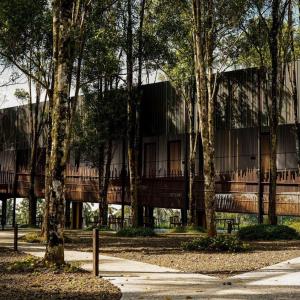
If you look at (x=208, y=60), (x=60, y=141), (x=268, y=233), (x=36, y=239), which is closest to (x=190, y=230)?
(x=268, y=233)

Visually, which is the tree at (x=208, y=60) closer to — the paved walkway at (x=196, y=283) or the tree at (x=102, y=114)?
the paved walkway at (x=196, y=283)

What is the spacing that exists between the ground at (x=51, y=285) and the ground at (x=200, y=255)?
2351mm

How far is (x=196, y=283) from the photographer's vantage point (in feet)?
29.0

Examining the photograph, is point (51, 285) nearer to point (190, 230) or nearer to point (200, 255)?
point (200, 255)

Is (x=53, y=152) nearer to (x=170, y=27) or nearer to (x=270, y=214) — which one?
(x=270, y=214)

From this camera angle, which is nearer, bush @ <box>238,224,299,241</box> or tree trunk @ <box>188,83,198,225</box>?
bush @ <box>238,224,299,241</box>

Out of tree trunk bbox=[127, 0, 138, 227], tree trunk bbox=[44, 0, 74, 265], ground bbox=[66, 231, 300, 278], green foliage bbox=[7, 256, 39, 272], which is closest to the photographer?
green foliage bbox=[7, 256, 39, 272]

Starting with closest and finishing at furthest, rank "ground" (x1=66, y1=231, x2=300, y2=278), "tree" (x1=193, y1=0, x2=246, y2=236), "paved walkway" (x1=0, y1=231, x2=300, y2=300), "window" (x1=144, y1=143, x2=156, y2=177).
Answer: "paved walkway" (x1=0, y1=231, x2=300, y2=300), "ground" (x1=66, y1=231, x2=300, y2=278), "tree" (x1=193, y1=0, x2=246, y2=236), "window" (x1=144, y1=143, x2=156, y2=177)

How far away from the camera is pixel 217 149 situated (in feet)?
100

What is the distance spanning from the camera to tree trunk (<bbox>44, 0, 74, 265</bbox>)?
10.6 meters

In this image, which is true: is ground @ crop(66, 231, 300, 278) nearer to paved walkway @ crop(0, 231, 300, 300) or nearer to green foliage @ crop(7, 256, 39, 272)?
paved walkway @ crop(0, 231, 300, 300)

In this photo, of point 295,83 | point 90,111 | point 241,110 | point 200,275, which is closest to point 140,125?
point 90,111

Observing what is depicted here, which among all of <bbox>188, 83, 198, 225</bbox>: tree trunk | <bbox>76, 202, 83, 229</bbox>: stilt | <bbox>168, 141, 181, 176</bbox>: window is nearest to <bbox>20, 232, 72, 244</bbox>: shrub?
<bbox>188, 83, 198, 225</bbox>: tree trunk

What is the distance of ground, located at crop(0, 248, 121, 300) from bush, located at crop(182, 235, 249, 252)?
4856 millimetres
